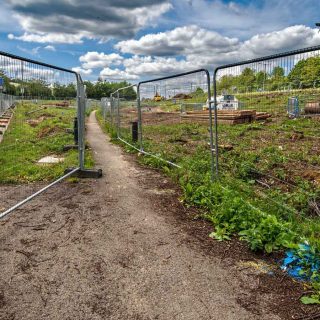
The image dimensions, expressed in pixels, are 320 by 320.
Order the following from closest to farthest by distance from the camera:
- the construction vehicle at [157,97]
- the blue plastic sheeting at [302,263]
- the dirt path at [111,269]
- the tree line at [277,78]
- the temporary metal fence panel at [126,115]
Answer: the dirt path at [111,269]
the blue plastic sheeting at [302,263]
the tree line at [277,78]
the construction vehicle at [157,97]
the temporary metal fence panel at [126,115]

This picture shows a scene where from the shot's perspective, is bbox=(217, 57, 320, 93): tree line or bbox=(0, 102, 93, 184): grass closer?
bbox=(217, 57, 320, 93): tree line

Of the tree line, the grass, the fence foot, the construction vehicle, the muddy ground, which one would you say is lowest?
the muddy ground

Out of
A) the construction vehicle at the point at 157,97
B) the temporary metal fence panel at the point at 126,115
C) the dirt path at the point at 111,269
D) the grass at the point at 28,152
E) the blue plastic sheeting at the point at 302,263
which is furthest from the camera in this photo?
the temporary metal fence panel at the point at 126,115

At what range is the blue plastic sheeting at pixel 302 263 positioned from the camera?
319 centimetres

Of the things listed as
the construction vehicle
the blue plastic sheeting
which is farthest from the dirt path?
the construction vehicle

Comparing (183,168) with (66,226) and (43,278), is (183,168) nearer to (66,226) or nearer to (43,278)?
(66,226)

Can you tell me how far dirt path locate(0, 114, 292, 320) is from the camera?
2.78 metres

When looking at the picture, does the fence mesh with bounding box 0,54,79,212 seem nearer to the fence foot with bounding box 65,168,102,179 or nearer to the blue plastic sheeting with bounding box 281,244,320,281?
the fence foot with bounding box 65,168,102,179

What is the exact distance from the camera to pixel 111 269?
11.2 ft

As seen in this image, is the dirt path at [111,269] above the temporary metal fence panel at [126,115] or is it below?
below

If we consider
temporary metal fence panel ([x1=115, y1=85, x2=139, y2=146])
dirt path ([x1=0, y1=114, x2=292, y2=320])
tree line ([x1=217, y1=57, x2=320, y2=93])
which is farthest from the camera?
temporary metal fence panel ([x1=115, y1=85, x2=139, y2=146])

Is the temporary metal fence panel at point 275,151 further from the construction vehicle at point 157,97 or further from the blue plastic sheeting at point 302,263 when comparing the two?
the construction vehicle at point 157,97

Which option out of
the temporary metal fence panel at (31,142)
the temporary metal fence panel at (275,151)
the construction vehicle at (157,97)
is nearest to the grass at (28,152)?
the temporary metal fence panel at (31,142)

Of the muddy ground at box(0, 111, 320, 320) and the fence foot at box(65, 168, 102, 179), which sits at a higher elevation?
the fence foot at box(65, 168, 102, 179)
